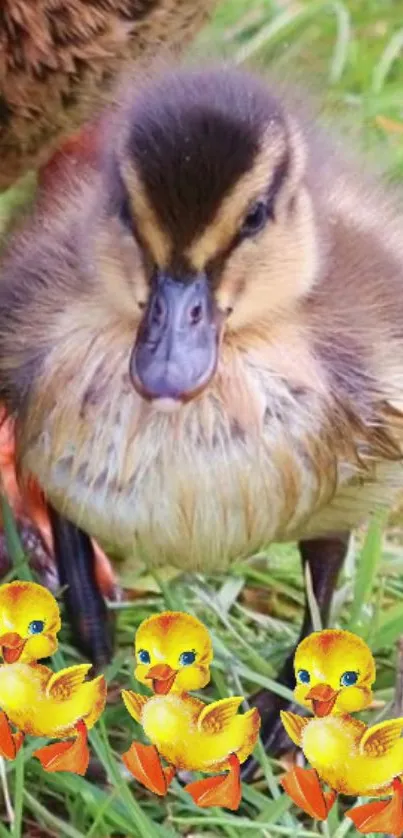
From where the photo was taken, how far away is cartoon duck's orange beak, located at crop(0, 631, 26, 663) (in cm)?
94

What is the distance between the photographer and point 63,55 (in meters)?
1.47

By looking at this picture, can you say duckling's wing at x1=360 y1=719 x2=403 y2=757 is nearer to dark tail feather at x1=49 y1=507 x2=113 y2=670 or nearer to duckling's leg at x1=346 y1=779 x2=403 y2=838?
duckling's leg at x1=346 y1=779 x2=403 y2=838

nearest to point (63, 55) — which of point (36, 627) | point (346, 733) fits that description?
point (36, 627)

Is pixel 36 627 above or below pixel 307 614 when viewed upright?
above

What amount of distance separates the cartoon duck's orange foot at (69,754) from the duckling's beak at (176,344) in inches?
8.3

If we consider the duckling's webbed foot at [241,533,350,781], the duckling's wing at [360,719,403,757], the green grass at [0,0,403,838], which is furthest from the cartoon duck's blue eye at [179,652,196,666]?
the duckling's webbed foot at [241,533,350,781]

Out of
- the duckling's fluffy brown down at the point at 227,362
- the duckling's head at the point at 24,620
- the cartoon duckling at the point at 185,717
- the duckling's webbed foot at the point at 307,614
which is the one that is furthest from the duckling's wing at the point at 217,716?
the duckling's webbed foot at the point at 307,614

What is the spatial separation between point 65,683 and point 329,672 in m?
0.16

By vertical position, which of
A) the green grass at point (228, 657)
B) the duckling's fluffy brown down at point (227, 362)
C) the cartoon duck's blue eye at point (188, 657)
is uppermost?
the duckling's fluffy brown down at point (227, 362)

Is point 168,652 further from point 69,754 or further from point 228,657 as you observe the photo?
point 228,657

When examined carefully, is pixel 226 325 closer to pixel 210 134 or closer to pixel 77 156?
pixel 210 134

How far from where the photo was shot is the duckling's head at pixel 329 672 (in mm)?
885

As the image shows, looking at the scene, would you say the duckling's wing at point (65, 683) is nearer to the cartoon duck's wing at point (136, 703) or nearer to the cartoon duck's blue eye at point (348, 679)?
the cartoon duck's wing at point (136, 703)

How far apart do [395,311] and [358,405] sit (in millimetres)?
89
